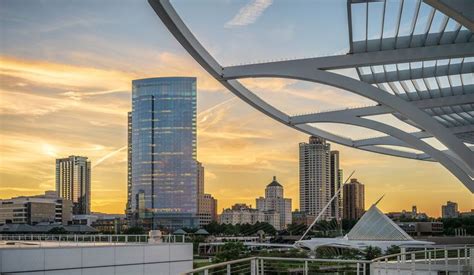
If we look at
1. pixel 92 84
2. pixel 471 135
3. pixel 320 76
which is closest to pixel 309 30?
pixel 320 76

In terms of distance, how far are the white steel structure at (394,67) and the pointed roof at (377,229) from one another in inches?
1480

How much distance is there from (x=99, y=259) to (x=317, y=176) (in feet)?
478

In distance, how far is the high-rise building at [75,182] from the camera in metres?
169

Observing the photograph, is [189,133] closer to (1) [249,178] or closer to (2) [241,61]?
(1) [249,178]

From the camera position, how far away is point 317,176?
535ft

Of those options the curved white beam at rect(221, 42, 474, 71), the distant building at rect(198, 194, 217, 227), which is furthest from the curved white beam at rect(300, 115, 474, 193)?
the distant building at rect(198, 194, 217, 227)

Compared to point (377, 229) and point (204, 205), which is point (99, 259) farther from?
point (204, 205)

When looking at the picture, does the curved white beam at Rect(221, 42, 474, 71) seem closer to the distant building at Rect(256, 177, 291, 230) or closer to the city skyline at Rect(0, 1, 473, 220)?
the city skyline at Rect(0, 1, 473, 220)

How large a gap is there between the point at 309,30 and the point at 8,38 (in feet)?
41.4

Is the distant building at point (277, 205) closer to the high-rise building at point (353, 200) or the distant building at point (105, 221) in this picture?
the high-rise building at point (353, 200)

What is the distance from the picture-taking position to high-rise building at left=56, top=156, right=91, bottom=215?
169 m

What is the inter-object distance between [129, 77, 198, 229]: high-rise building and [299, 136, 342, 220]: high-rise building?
88.5 feet

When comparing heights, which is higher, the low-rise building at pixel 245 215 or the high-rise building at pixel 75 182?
the high-rise building at pixel 75 182

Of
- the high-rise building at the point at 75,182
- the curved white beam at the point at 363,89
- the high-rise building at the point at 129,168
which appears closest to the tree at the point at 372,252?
the curved white beam at the point at 363,89
